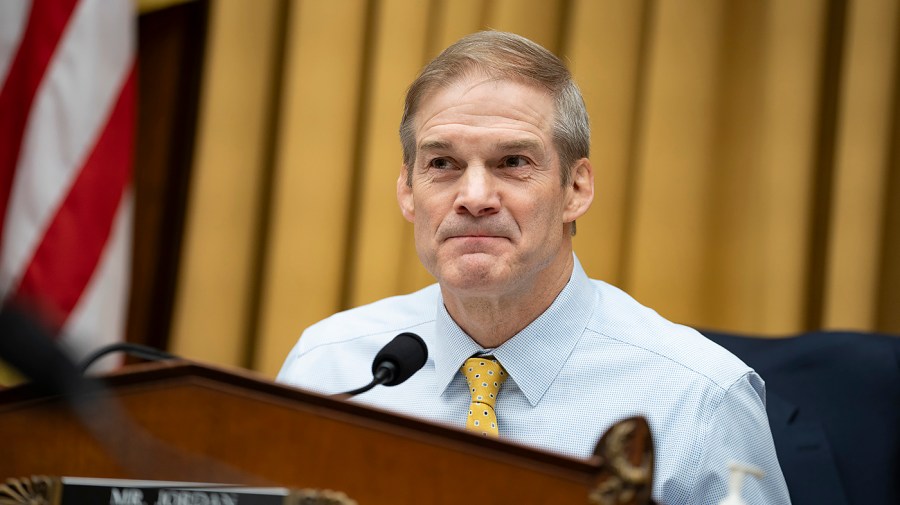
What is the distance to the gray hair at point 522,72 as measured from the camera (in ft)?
5.82

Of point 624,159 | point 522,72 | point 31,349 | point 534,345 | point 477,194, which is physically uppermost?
point 624,159

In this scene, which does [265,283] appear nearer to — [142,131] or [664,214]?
[142,131]

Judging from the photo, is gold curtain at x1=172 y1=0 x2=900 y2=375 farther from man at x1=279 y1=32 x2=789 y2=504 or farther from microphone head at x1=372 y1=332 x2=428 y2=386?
microphone head at x1=372 y1=332 x2=428 y2=386

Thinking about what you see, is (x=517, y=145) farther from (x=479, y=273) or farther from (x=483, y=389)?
(x=483, y=389)

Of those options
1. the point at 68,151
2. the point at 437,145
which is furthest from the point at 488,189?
the point at 68,151

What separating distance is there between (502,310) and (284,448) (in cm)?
81

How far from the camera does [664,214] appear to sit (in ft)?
9.05

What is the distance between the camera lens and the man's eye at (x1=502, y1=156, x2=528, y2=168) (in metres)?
1.74

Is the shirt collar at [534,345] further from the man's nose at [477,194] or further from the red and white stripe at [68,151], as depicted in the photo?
the red and white stripe at [68,151]

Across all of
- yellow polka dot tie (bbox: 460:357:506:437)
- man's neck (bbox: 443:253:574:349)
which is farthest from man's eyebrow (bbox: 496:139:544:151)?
yellow polka dot tie (bbox: 460:357:506:437)

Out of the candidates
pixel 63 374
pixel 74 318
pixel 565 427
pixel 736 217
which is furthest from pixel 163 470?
pixel 736 217

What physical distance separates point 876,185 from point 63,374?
244 centimetres

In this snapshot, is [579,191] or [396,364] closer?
[396,364]

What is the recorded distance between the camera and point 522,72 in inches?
69.9
